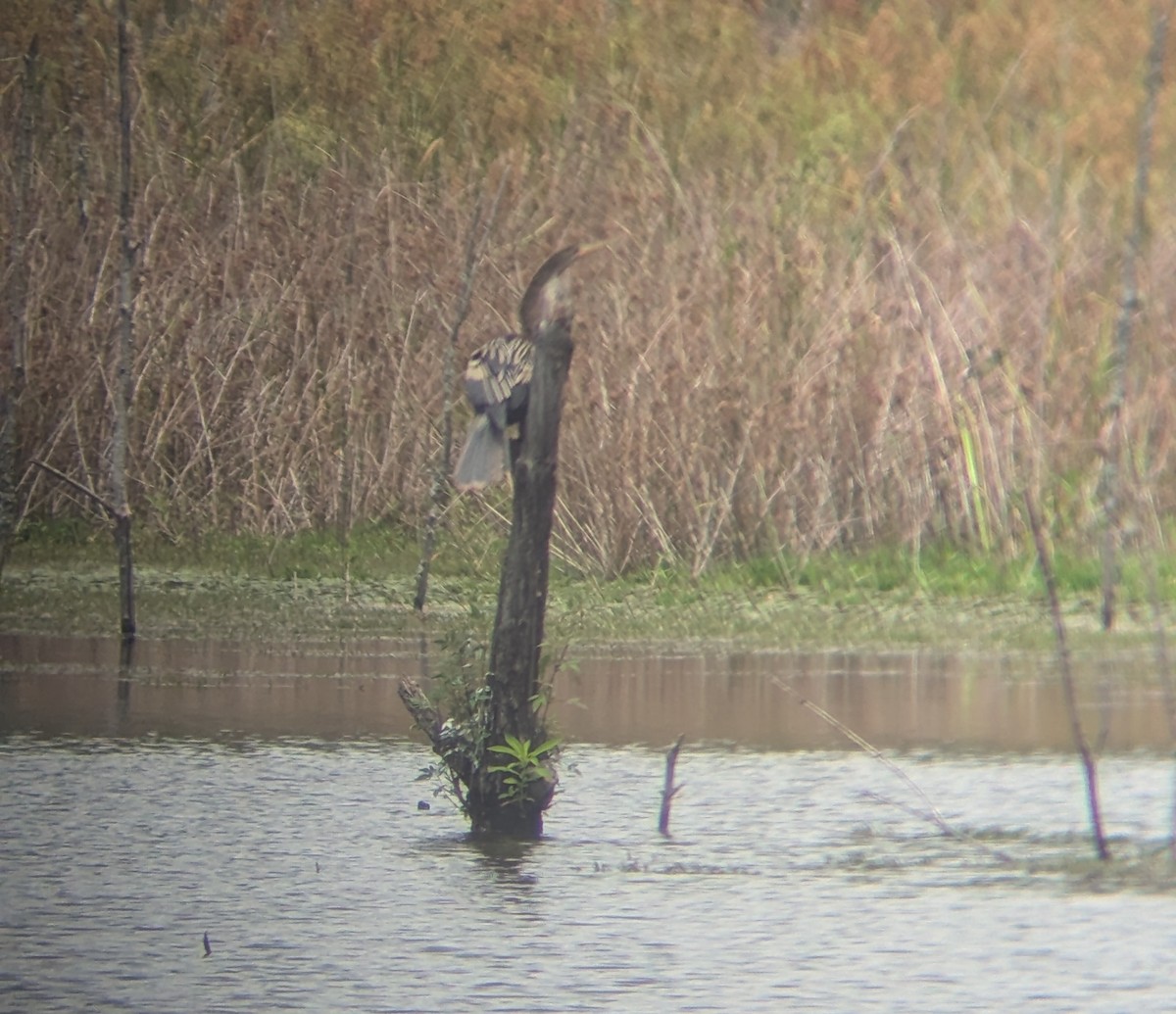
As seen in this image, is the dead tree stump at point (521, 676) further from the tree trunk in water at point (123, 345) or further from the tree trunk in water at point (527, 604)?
the tree trunk in water at point (123, 345)

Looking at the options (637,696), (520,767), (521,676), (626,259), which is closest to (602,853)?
(520,767)

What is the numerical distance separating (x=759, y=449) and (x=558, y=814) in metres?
5.93

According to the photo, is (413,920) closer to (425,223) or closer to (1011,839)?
(1011,839)

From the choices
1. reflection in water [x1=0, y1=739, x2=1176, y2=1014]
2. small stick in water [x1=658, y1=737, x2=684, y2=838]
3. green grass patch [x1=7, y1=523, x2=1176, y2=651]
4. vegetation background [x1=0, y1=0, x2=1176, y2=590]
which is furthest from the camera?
vegetation background [x1=0, y1=0, x2=1176, y2=590]

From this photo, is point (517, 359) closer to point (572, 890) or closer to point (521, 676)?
point (521, 676)

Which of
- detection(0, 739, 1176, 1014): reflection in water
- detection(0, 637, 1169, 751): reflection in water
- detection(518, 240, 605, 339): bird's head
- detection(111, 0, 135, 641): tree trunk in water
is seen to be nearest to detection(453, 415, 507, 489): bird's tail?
detection(518, 240, 605, 339): bird's head

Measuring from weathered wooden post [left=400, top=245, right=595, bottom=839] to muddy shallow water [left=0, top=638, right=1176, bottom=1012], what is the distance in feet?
0.51

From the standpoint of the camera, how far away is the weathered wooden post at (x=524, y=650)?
7441 millimetres

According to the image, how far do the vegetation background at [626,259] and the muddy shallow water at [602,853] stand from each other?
8.83 feet

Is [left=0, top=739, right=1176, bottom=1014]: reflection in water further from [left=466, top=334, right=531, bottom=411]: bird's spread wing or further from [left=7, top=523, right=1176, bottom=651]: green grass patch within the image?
[left=7, top=523, right=1176, bottom=651]: green grass patch

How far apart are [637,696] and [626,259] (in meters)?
4.43

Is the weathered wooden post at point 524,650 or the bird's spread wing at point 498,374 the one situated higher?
the bird's spread wing at point 498,374

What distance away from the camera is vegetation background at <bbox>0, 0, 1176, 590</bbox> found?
547 inches

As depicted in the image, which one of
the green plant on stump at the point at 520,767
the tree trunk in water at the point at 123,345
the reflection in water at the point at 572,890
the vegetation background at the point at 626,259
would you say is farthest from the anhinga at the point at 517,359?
the vegetation background at the point at 626,259
